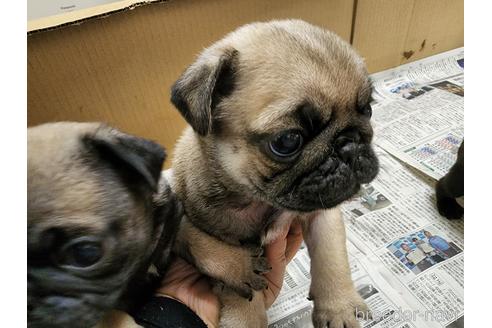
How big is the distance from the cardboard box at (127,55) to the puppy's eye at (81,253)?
5.20 ft

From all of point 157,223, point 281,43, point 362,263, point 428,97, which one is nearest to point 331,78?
point 281,43

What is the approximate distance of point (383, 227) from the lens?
9.14 ft

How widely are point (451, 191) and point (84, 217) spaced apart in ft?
7.70

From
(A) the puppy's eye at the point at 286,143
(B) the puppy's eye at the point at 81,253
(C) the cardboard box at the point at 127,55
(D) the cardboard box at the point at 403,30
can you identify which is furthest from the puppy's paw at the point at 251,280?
(D) the cardboard box at the point at 403,30

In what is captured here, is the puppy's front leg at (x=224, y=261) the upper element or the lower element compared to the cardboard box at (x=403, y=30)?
lower

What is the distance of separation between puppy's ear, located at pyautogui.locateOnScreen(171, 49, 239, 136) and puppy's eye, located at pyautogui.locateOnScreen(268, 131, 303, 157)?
0.81 feet

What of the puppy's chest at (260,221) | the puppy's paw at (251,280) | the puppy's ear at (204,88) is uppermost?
the puppy's ear at (204,88)

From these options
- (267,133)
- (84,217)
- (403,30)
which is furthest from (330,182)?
(403,30)

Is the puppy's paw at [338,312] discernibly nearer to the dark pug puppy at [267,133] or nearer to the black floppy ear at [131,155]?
the dark pug puppy at [267,133]

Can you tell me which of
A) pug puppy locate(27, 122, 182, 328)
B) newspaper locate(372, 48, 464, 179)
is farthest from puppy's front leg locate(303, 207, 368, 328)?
newspaper locate(372, 48, 464, 179)

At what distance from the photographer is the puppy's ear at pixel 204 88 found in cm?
140

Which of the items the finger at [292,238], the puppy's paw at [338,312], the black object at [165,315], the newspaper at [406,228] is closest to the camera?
the black object at [165,315]

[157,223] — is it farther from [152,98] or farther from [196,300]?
[152,98]
